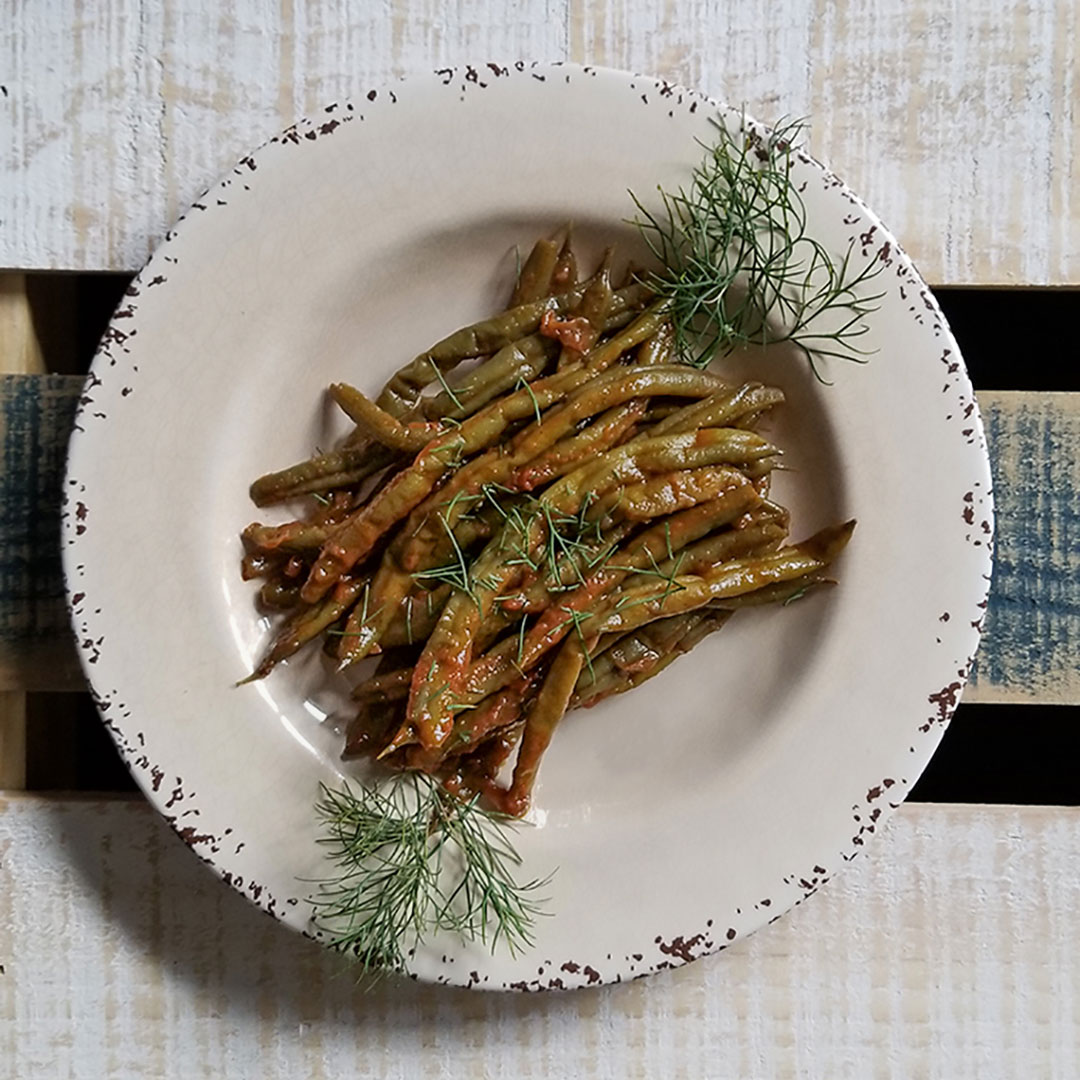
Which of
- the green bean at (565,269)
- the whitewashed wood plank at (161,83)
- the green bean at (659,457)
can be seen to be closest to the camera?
the green bean at (659,457)

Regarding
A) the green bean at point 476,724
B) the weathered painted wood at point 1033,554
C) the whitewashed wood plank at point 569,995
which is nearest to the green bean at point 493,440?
the green bean at point 476,724

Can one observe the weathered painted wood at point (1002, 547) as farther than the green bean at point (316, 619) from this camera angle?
Yes

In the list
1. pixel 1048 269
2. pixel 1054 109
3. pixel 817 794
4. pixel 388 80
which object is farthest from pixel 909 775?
pixel 388 80

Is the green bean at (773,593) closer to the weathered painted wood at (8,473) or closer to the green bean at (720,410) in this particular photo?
the green bean at (720,410)

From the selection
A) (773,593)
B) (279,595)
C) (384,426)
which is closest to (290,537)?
(279,595)

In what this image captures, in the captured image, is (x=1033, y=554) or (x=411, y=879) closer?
(x=411, y=879)

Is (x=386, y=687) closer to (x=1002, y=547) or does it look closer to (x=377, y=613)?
(x=377, y=613)

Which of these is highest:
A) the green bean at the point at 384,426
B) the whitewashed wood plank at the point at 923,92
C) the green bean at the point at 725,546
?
the whitewashed wood plank at the point at 923,92

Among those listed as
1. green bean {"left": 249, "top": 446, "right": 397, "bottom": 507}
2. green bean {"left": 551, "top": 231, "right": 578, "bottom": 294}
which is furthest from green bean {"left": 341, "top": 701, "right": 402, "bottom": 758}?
green bean {"left": 551, "top": 231, "right": 578, "bottom": 294}
